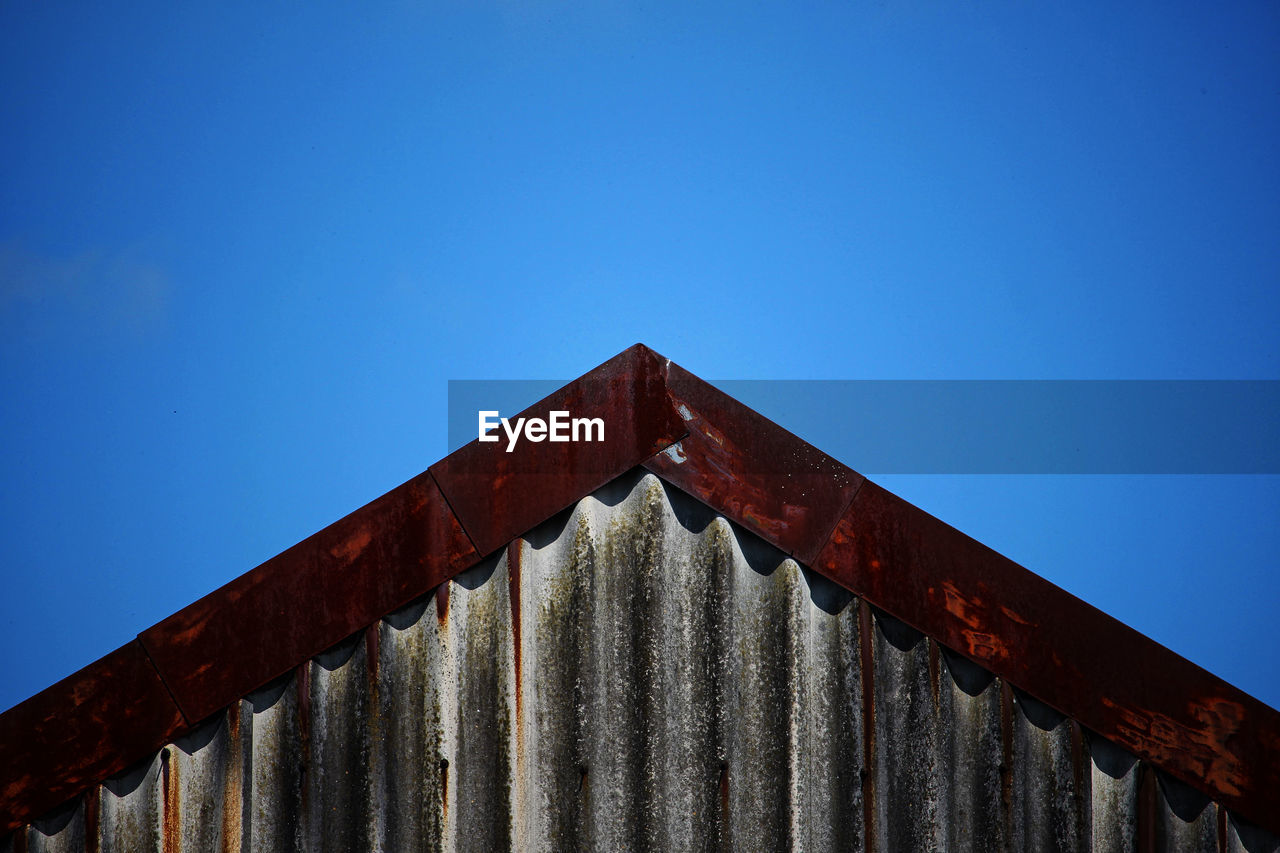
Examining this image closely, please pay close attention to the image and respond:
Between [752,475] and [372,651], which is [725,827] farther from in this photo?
[372,651]

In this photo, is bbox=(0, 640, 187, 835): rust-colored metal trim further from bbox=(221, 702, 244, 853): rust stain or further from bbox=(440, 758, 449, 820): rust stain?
bbox=(440, 758, 449, 820): rust stain

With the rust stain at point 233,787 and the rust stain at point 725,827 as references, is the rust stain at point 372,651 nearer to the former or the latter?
the rust stain at point 233,787

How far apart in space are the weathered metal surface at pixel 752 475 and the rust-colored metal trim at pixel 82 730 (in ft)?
5.95

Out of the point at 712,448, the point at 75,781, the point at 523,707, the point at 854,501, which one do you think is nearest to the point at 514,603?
the point at 523,707

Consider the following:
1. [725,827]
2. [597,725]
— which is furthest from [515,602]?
[725,827]

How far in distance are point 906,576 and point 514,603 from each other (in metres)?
1.32

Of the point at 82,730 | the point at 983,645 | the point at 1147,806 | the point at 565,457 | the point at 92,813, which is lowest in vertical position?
the point at 1147,806

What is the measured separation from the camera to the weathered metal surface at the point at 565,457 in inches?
117

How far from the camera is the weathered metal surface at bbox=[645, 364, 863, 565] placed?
9.82ft

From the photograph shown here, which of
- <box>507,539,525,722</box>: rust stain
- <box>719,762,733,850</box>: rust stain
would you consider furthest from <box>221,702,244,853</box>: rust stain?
<box>719,762,733,850</box>: rust stain

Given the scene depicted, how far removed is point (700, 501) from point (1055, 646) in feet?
4.25

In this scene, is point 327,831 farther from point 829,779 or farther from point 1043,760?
point 1043,760

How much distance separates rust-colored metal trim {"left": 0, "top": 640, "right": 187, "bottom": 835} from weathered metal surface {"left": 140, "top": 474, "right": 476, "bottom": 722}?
9 cm

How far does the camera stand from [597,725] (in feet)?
9.81
